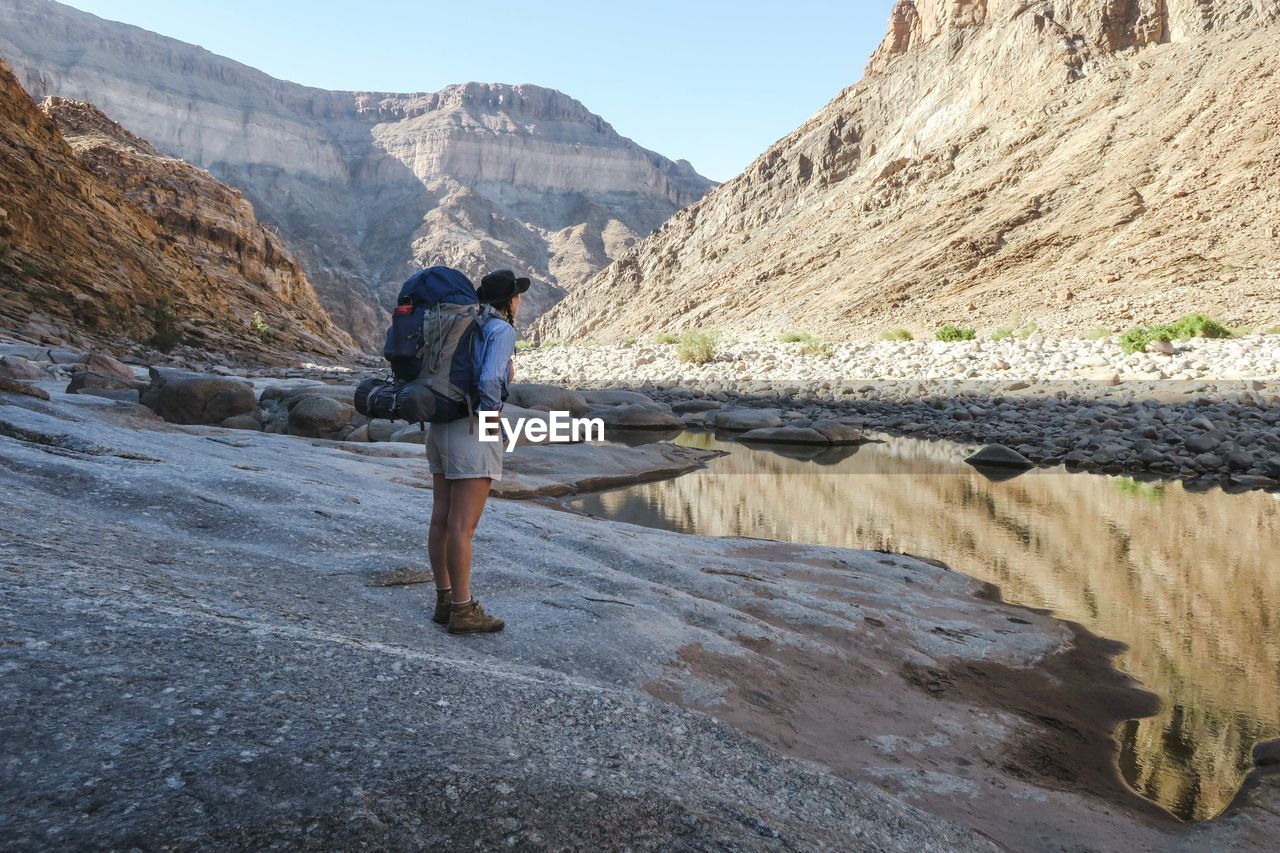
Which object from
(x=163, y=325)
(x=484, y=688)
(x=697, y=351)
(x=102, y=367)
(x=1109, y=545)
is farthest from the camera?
(x=697, y=351)

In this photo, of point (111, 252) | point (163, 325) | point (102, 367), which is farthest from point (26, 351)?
point (111, 252)

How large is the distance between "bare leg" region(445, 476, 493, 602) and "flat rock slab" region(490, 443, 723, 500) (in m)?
5.21

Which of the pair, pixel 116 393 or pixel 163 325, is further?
pixel 163 325

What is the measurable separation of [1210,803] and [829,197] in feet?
167

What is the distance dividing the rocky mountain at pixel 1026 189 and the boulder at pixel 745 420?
44.2 feet

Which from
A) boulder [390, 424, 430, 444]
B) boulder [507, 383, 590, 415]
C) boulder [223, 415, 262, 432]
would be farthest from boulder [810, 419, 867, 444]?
boulder [223, 415, 262, 432]

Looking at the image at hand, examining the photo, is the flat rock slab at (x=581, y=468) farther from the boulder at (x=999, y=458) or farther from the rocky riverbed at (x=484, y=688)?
the boulder at (x=999, y=458)

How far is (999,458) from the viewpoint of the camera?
1263cm

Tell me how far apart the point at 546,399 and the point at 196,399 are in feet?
22.5

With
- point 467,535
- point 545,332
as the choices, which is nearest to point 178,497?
point 467,535

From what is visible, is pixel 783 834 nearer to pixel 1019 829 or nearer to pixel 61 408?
pixel 1019 829

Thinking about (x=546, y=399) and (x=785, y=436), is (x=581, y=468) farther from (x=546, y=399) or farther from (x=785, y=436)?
(x=546, y=399)

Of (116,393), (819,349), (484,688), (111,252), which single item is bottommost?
(484,688)

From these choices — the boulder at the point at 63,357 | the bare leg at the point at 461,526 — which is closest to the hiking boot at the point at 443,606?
the bare leg at the point at 461,526
